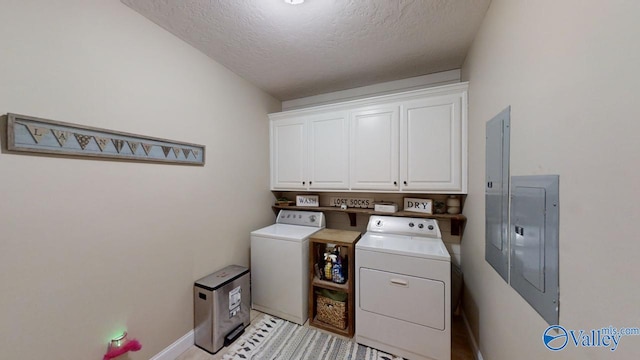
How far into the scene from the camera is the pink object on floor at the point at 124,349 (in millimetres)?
1284

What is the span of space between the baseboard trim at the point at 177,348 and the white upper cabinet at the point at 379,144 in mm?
1685

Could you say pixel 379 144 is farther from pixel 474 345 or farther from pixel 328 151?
pixel 474 345

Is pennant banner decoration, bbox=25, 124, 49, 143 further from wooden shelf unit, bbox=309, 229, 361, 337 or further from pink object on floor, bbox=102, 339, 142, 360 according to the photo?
wooden shelf unit, bbox=309, 229, 361, 337

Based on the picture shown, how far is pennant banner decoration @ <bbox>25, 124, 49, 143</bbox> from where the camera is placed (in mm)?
1024

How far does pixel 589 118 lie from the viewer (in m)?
0.63

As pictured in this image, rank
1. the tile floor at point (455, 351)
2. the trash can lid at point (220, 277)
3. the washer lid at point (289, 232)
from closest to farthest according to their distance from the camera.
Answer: the tile floor at point (455, 351)
the trash can lid at point (220, 277)
the washer lid at point (289, 232)

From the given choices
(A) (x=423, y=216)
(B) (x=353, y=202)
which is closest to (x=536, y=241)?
(A) (x=423, y=216)

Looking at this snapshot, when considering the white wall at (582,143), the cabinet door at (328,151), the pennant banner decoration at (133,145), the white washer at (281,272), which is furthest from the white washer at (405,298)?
the pennant banner decoration at (133,145)

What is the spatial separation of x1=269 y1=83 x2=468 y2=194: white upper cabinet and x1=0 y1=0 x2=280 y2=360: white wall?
88 cm

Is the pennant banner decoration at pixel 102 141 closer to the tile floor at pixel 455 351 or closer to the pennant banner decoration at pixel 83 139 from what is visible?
the pennant banner decoration at pixel 83 139

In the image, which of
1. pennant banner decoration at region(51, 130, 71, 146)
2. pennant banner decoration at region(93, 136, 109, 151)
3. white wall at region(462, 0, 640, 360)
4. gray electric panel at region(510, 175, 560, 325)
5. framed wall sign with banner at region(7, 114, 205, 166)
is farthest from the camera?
pennant banner decoration at region(93, 136, 109, 151)

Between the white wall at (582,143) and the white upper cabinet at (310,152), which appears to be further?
the white upper cabinet at (310,152)

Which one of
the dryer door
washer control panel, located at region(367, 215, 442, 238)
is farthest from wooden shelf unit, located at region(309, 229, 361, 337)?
washer control panel, located at region(367, 215, 442, 238)

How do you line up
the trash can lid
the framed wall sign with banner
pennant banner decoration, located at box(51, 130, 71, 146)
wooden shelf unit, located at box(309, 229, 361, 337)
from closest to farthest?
the framed wall sign with banner, pennant banner decoration, located at box(51, 130, 71, 146), the trash can lid, wooden shelf unit, located at box(309, 229, 361, 337)
